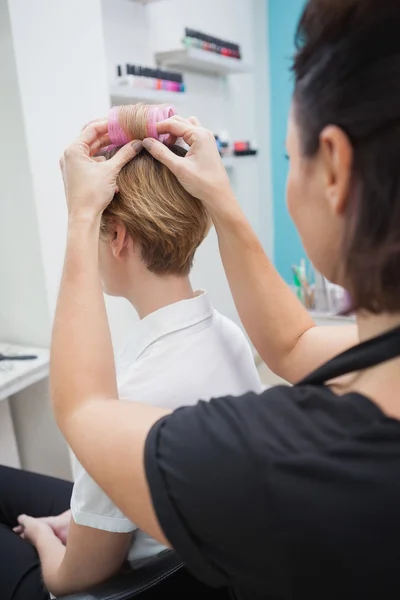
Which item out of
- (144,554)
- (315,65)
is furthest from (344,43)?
(144,554)

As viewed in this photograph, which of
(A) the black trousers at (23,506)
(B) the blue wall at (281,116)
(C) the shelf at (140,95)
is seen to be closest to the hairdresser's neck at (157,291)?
(A) the black trousers at (23,506)

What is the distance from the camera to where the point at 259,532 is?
16.2 inches

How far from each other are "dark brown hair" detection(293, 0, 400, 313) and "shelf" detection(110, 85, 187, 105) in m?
1.19

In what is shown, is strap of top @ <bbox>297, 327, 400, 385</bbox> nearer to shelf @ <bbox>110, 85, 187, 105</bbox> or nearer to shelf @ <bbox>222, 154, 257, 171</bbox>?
shelf @ <bbox>110, 85, 187, 105</bbox>

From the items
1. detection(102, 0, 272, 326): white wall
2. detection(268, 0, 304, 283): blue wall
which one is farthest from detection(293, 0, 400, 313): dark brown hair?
detection(268, 0, 304, 283): blue wall

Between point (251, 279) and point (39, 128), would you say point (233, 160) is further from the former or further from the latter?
point (251, 279)

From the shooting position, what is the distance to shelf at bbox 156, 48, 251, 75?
6.23ft

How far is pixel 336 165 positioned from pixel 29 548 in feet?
2.88

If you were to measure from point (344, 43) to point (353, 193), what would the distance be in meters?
0.12

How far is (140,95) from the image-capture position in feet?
5.22

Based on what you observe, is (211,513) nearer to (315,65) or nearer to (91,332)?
(91,332)

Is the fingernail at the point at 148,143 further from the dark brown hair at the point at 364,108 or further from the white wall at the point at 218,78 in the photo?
the white wall at the point at 218,78

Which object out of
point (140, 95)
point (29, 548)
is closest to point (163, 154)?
point (29, 548)

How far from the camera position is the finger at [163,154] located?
72 cm
